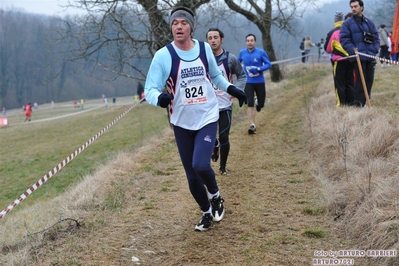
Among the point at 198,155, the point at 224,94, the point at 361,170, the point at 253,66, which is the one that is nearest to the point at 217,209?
the point at 198,155

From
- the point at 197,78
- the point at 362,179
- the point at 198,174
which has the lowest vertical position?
the point at 362,179

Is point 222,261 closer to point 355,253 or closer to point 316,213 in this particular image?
point 355,253

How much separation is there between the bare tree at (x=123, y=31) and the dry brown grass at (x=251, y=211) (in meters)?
4.85

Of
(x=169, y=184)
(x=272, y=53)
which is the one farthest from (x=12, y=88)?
(x=169, y=184)

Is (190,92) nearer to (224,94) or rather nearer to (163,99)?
(163,99)

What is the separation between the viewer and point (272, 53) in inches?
964

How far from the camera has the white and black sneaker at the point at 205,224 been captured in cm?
484

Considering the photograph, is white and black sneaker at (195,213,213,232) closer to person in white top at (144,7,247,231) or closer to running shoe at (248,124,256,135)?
person in white top at (144,7,247,231)

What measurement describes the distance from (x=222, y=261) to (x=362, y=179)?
2.01m

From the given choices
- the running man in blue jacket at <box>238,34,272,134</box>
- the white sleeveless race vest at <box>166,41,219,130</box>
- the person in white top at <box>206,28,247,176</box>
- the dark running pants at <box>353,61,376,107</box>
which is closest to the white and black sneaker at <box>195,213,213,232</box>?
the white sleeveless race vest at <box>166,41,219,130</box>

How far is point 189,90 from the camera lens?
4.57 meters

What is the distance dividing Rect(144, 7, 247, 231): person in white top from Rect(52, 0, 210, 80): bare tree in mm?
7471

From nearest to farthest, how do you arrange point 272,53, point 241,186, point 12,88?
point 241,186, point 272,53, point 12,88

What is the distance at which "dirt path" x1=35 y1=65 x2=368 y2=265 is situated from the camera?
425 centimetres
